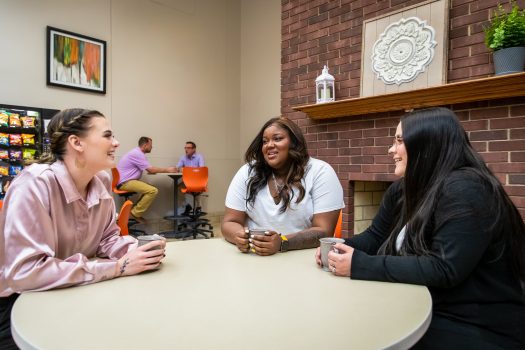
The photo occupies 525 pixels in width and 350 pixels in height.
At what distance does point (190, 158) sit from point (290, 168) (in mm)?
4424

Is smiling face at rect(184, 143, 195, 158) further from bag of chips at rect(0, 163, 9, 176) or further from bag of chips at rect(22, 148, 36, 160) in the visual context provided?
bag of chips at rect(0, 163, 9, 176)

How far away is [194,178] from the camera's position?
5.17 m

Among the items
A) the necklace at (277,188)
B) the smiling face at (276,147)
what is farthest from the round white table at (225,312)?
the smiling face at (276,147)

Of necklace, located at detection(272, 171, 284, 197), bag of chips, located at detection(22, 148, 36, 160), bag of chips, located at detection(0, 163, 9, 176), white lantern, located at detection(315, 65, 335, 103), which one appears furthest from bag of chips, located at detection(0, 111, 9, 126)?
necklace, located at detection(272, 171, 284, 197)

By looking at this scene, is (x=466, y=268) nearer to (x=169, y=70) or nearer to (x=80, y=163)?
(x=80, y=163)

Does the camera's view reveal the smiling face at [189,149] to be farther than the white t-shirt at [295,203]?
Yes

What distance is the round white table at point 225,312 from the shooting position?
0.62 m

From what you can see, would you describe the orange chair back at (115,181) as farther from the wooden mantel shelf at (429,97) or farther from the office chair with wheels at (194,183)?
the wooden mantel shelf at (429,97)

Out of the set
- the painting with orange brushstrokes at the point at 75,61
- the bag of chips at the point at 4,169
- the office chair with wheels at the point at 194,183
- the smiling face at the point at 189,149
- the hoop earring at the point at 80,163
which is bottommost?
the office chair with wheels at the point at 194,183

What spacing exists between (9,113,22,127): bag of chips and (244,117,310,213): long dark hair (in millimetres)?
3691

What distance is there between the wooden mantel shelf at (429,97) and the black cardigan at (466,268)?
6.36ft

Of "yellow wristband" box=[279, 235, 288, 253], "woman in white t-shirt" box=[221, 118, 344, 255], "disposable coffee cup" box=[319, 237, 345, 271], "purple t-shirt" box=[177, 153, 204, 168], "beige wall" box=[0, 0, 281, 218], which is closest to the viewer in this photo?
"disposable coffee cup" box=[319, 237, 345, 271]

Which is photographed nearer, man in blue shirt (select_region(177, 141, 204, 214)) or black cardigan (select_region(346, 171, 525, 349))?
black cardigan (select_region(346, 171, 525, 349))

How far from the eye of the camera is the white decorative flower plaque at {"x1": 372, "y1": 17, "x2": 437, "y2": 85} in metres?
2.98
